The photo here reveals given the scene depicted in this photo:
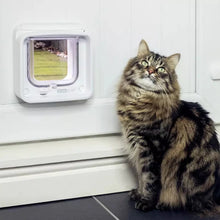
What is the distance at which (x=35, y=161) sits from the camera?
1.36m

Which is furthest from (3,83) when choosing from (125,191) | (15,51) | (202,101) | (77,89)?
(202,101)

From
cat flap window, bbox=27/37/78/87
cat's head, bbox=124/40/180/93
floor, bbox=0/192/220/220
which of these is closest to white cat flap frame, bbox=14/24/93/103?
cat flap window, bbox=27/37/78/87

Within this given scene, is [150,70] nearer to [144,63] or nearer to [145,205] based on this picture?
[144,63]

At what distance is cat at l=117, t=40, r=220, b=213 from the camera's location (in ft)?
4.33

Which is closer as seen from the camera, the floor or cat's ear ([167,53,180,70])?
the floor

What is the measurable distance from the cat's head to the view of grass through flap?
0.17 meters

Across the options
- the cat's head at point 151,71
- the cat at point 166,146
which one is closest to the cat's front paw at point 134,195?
the cat at point 166,146

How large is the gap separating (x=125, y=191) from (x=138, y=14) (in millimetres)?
501

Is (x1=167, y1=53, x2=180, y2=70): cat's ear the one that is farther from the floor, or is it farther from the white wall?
the floor

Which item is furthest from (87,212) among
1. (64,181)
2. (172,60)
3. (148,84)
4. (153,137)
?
(172,60)

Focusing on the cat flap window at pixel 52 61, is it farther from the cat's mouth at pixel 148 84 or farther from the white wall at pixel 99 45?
the cat's mouth at pixel 148 84

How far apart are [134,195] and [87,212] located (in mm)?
154

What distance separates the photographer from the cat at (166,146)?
4.33 feet

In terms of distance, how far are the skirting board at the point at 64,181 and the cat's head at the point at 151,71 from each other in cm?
24
